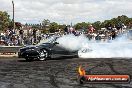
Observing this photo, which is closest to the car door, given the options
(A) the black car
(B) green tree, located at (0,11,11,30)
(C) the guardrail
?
(A) the black car

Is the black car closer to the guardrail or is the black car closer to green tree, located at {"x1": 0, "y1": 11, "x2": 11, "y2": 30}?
the guardrail

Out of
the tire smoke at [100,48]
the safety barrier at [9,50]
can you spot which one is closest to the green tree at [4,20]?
the safety barrier at [9,50]

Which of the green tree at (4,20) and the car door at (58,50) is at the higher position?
the green tree at (4,20)

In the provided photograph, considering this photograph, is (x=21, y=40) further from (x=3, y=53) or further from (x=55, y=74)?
(x=55, y=74)

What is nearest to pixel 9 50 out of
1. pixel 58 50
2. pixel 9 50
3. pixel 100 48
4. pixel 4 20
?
pixel 9 50

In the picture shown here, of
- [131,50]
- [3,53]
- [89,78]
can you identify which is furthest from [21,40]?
[89,78]

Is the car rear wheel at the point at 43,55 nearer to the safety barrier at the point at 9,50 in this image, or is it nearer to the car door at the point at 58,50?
the car door at the point at 58,50

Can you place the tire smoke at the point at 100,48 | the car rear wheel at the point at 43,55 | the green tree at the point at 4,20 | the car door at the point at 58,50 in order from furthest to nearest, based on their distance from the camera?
the green tree at the point at 4,20, the tire smoke at the point at 100,48, the car door at the point at 58,50, the car rear wheel at the point at 43,55

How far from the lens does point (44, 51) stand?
19484 millimetres

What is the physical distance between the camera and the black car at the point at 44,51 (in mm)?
19234

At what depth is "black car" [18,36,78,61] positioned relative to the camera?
19.2m

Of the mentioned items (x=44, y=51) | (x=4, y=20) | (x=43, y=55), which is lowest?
(x=43, y=55)

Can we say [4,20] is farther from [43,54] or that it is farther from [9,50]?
[43,54]

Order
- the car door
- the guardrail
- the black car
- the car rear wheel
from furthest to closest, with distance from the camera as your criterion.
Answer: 1. the guardrail
2. the car door
3. the car rear wheel
4. the black car
